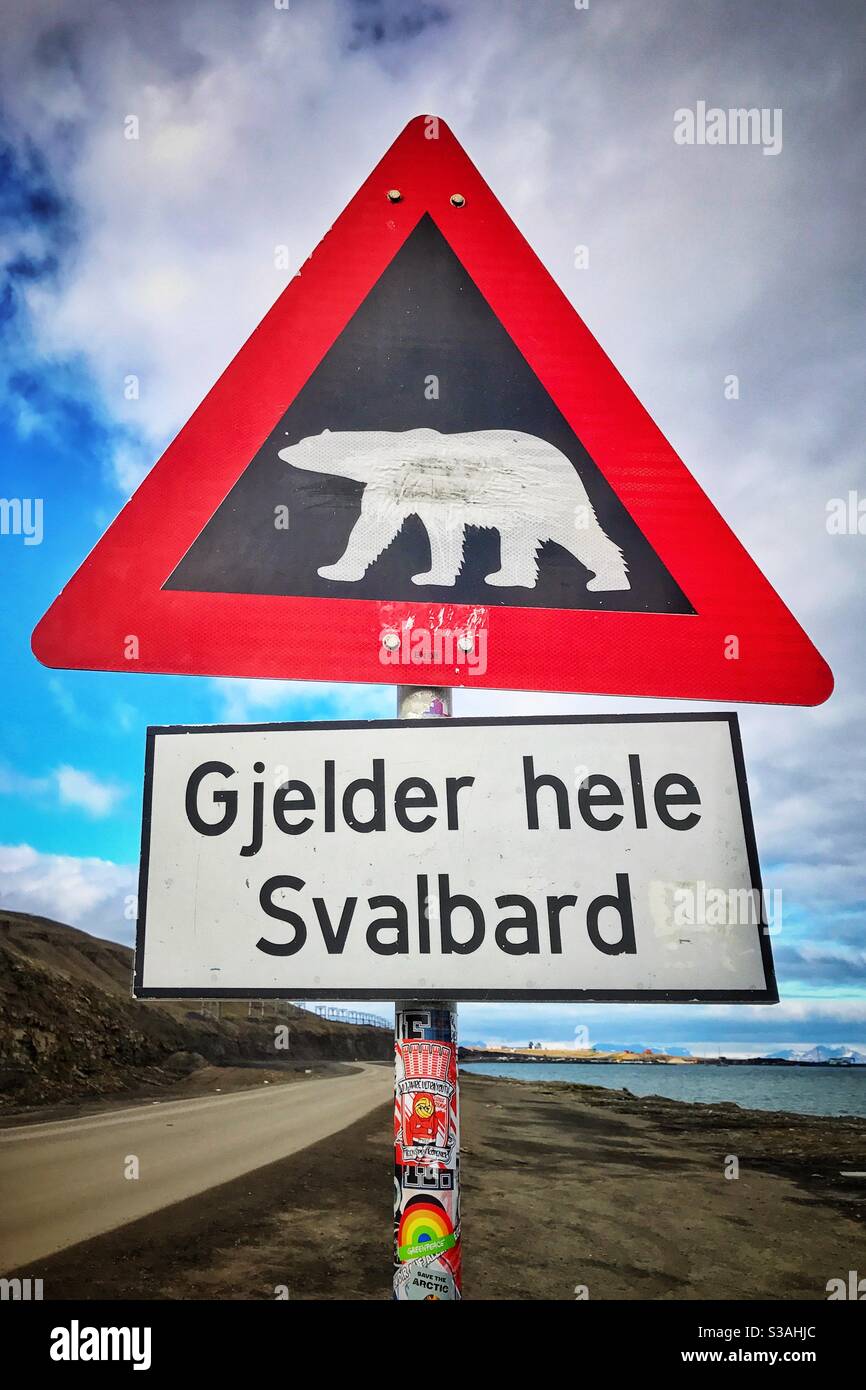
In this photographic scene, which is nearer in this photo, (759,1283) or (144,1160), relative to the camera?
(759,1283)

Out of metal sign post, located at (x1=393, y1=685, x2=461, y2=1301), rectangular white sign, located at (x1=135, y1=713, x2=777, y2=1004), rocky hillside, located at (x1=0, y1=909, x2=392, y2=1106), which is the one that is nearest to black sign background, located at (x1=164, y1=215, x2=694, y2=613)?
rectangular white sign, located at (x1=135, y1=713, x2=777, y2=1004)

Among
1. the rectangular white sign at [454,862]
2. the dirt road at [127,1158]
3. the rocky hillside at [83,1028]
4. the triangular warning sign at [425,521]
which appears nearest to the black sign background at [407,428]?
the triangular warning sign at [425,521]

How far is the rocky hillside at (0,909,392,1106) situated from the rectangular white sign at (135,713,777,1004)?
12.2 metres

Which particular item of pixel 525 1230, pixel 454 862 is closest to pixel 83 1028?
pixel 525 1230

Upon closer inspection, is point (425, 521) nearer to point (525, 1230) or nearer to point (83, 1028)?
point (525, 1230)

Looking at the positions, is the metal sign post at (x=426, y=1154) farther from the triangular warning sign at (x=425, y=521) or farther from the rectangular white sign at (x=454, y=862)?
the triangular warning sign at (x=425, y=521)

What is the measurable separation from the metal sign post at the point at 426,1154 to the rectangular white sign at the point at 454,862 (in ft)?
0.36

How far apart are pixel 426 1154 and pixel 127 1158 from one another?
176 inches

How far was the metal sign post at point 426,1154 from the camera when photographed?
1.06 m
